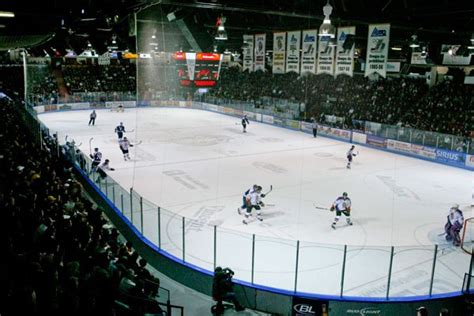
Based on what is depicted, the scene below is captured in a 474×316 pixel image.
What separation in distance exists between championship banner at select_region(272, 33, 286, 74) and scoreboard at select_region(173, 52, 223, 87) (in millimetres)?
4105

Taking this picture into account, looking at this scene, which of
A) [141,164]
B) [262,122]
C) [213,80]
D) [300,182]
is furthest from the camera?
A: [262,122]

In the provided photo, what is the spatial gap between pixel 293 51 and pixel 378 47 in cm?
589

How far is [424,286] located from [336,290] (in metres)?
2.12

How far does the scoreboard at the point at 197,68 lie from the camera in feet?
92.3

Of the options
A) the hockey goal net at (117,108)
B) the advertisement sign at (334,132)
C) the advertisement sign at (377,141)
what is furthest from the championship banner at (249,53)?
the hockey goal net at (117,108)

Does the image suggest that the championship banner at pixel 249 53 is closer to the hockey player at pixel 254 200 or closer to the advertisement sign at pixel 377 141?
the advertisement sign at pixel 377 141

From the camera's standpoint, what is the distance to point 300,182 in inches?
801

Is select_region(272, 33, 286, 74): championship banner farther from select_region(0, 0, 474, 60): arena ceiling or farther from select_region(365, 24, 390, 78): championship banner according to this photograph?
select_region(365, 24, 390, 78): championship banner

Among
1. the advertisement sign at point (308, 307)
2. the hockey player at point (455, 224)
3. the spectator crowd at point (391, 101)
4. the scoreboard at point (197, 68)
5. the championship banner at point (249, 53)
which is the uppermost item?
the championship banner at point (249, 53)

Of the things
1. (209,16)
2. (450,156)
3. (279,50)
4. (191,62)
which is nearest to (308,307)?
(450,156)

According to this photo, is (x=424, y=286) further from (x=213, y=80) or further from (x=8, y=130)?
(x=213, y=80)

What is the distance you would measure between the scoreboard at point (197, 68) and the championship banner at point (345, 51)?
30.1 ft

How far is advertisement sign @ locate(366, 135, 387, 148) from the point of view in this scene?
29.1m

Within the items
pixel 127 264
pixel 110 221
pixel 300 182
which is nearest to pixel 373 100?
pixel 300 182
